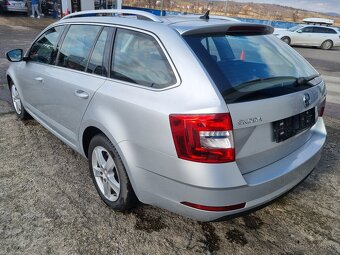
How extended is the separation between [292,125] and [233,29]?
0.88 m

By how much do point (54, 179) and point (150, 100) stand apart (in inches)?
68.7

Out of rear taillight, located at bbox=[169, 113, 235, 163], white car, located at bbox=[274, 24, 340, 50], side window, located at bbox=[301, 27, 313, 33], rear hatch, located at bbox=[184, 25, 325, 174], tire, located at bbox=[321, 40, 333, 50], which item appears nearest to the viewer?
rear taillight, located at bbox=[169, 113, 235, 163]

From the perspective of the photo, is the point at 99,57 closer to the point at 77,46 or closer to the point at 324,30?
the point at 77,46

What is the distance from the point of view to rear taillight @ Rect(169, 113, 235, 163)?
1.99 metres

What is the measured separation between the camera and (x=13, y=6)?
22906 millimetres

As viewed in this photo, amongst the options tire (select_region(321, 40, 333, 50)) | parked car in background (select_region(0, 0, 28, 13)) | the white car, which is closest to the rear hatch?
the white car

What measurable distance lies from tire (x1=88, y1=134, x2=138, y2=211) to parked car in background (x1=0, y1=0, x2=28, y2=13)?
24.0 metres

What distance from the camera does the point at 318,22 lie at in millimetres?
25828

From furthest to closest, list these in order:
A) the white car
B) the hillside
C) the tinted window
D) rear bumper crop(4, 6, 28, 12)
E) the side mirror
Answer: the hillside
rear bumper crop(4, 6, 28, 12)
the tinted window
the white car
the side mirror

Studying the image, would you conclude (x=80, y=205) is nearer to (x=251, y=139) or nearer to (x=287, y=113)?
(x=251, y=139)

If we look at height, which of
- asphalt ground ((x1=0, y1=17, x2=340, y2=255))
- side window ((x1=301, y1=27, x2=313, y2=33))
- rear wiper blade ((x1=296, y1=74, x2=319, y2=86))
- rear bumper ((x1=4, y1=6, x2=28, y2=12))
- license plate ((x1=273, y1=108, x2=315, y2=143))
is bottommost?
asphalt ground ((x1=0, y1=17, x2=340, y2=255))

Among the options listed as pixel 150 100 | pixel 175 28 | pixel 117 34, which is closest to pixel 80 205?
pixel 150 100

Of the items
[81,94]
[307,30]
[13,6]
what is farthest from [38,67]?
[13,6]

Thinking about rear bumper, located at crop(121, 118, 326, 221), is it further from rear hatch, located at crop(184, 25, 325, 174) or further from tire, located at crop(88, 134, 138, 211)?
tire, located at crop(88, 134, 138, 211)
